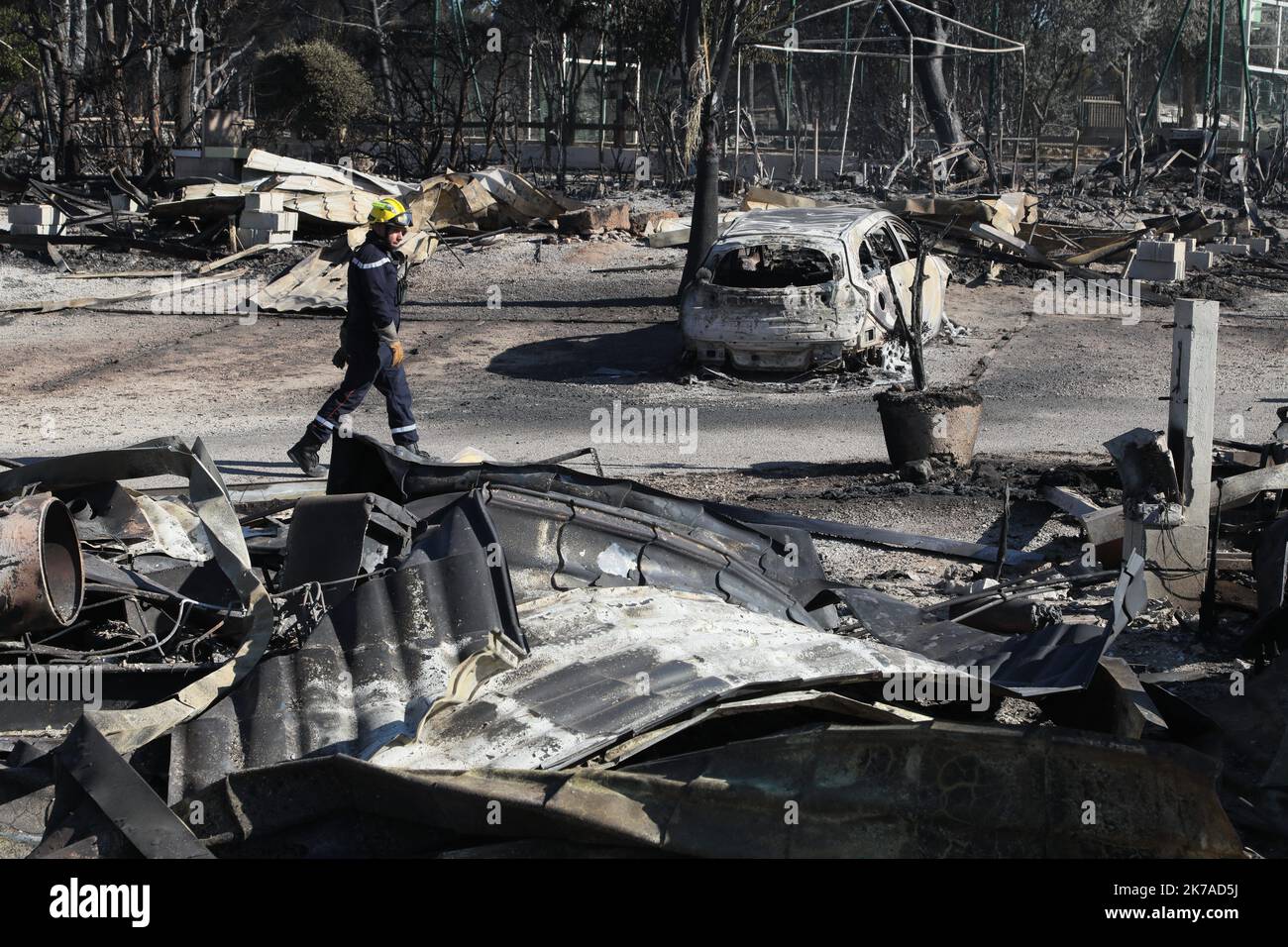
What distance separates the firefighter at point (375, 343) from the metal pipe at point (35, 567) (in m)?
3.73

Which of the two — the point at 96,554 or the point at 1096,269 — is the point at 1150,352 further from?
the point at 96,554

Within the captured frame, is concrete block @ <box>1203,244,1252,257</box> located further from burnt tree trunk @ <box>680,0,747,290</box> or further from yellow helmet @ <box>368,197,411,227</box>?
yellow helmet @ <box>368,197,411,227</box>

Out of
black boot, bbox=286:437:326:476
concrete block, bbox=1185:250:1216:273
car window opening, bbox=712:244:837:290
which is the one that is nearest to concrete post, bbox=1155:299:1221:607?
car window opening, bbox=712:244:837:290

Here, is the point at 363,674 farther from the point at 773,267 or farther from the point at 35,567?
the point at 773,267

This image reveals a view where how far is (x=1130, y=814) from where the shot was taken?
3516 mm

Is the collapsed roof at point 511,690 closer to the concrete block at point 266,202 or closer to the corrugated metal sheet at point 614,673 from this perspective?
the corrugated metal sheet at point 614,673

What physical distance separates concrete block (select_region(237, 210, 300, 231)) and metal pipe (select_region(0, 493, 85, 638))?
14978 mm

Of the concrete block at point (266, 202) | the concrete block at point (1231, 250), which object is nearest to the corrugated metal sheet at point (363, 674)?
the concrete block at point (266, 202)

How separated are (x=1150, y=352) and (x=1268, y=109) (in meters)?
21.9

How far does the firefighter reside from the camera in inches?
379

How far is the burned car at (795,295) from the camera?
12.4 m

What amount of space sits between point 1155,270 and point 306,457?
44.0ft

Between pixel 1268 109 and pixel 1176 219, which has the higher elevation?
pixel 1268 109

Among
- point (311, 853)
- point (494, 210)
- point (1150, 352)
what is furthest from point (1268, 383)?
point (494, 210)
